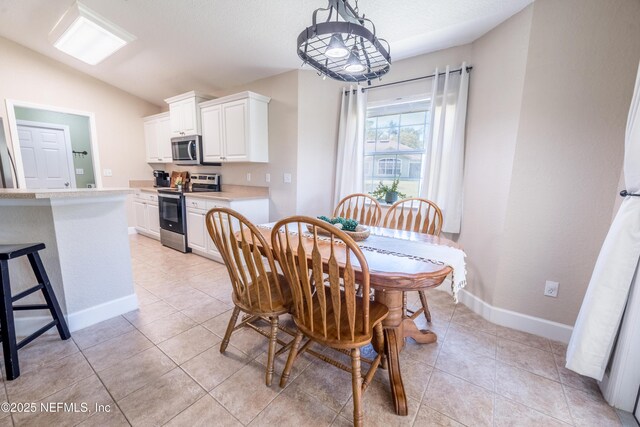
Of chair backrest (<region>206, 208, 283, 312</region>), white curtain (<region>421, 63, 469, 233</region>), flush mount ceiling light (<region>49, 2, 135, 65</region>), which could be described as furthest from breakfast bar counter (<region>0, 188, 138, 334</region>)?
white curtain (<region>421, 63, 469, 233</region>)

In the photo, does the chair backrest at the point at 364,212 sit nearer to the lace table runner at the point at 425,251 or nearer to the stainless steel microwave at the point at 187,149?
the lace table runner at the point at 425,251

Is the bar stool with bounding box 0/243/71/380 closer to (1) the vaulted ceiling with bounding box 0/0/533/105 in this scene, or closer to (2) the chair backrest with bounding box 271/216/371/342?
(2) the chair backrest with bounding box 271/216/371/342

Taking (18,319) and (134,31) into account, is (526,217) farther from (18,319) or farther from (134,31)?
(134,31)

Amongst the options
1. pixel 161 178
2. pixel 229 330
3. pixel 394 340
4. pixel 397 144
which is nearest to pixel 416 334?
pixel 394 340

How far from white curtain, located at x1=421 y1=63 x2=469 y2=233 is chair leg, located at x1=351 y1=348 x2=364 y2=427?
1845 mm

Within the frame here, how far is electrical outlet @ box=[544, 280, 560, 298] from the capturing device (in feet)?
6.31

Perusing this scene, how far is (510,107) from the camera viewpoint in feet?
6.56

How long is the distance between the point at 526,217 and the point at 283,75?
293 centimetres

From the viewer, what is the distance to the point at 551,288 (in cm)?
194

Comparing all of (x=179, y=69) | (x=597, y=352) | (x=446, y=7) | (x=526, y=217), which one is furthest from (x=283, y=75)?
(x=597, y=352)

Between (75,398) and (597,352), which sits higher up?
(597,352)

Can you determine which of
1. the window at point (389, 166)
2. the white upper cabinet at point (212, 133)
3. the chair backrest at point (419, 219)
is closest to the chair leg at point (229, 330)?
the chair backrest at point (419, 219)

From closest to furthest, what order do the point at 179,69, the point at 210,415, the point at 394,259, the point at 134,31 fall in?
the point at 210,415 → the point at 394,259 → the point at 134,31 → the point at 179,69

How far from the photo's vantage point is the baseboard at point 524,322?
6.31 ft
